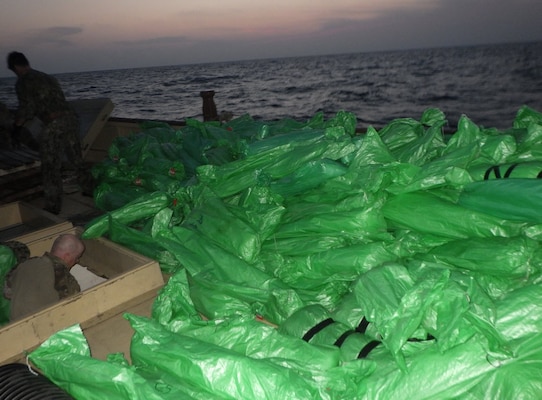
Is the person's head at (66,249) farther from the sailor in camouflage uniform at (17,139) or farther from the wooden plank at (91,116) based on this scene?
the sailor in camouflage uniform at (17,139)

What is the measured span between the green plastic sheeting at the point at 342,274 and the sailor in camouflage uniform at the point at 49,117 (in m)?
1.76

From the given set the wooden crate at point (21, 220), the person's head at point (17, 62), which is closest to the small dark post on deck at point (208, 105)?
the person's head at point (17, 62)

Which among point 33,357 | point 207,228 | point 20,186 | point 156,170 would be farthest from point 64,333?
point 20,186

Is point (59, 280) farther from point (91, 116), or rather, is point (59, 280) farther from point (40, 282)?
point (91, 116)

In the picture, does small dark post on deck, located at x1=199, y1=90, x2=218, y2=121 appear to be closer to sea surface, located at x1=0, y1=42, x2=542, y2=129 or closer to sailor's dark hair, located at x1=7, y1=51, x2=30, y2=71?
sailor's dark hair, located at x1=7, y1=51, x2=30, y2=71

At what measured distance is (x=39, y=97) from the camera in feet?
14.8

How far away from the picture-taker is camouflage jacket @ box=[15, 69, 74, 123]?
4453mm

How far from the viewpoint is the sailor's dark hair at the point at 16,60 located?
435 cm

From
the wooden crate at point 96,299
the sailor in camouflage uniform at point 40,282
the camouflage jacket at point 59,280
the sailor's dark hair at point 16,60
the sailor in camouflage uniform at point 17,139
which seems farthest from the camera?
the sailor in camouflage uniform at point 17,139

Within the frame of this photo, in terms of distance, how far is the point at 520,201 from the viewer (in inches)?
74.4

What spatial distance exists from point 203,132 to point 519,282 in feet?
11.4

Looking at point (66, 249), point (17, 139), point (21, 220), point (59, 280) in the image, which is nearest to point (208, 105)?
point (17, 139)

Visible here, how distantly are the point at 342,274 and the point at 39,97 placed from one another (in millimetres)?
3987

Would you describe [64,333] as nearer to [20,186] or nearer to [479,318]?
[479,318]
